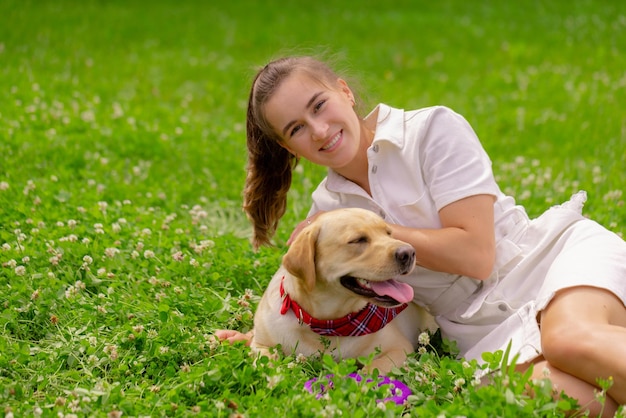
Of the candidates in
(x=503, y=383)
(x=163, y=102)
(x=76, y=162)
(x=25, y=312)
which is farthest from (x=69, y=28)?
(x=503, y=383)

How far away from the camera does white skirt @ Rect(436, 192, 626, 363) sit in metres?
4.09

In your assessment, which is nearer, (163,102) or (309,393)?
(309,393)

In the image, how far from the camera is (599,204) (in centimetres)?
658

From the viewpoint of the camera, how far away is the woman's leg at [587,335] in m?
3.62

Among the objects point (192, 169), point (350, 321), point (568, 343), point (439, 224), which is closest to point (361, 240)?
point (350, 321)

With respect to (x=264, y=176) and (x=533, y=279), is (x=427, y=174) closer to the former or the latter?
(x=533, y=279)

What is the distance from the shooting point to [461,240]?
433 cm

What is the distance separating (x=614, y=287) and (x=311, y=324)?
1.54 meters

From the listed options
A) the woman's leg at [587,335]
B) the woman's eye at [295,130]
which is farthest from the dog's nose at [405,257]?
the woman's eye at [295,130]

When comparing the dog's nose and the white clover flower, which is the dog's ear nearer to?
the dog's nose

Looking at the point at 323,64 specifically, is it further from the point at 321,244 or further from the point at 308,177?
the point at 308,177

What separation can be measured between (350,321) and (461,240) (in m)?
0.73

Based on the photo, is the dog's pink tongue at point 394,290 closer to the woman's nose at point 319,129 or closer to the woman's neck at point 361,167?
the woman's neck at point 361,167

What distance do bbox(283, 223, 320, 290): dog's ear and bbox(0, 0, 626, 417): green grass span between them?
0.48 meters
